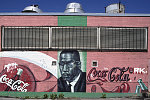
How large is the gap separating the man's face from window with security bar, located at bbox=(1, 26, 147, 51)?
2.52 feet

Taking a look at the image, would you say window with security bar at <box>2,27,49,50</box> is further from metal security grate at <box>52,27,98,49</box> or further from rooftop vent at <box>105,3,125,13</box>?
rooftop vent at <box>105,3,125,13</box>

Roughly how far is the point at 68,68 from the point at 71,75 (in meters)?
0.48

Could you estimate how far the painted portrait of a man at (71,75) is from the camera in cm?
945

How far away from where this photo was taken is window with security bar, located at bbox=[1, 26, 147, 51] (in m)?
9.66

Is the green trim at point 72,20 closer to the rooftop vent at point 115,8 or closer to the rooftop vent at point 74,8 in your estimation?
the rooftop vent at point 74,8

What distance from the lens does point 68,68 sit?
9.50m

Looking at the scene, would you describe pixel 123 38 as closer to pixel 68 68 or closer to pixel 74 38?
pixel 74 38

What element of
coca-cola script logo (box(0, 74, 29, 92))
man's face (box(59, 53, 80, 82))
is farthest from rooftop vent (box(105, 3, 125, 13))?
coca-cola script logo (box(0, 74, 29, 92))

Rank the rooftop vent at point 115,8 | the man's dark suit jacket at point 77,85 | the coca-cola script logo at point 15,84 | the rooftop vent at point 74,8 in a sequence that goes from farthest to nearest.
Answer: the rooftop vent at point 115,8 < the rooftop vent at point 74,8 < the coca-cola script logo at point 15,84 < the man's dark suit jacket at point 77,85

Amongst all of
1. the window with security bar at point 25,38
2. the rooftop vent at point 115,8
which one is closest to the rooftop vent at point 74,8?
the rooftop vent at point 115,8

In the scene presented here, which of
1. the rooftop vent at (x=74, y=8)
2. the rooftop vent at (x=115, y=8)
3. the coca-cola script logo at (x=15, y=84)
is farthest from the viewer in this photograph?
the rooftop vent at (x=115, y=8)

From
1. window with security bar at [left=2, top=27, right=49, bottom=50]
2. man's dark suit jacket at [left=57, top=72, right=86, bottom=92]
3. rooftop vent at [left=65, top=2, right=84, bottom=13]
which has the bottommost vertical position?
man's dark suit jacket at [left=57, top=72, right=86, bottom=92]

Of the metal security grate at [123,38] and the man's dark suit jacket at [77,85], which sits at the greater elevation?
the metal security grate at [123,38]

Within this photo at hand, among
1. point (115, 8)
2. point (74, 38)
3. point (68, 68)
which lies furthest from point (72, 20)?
point (115, 8)
